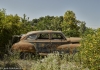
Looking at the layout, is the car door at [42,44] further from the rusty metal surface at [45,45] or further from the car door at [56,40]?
the car door at [56,40]

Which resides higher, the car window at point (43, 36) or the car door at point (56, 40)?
the car window at point (43, 36)

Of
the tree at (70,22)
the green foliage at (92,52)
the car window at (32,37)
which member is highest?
the tree at (70,22)

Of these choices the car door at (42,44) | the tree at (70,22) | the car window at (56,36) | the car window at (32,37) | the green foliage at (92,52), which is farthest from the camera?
the tree at (70,22)

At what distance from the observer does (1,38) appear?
11430 mm

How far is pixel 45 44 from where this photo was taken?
11.8 meters

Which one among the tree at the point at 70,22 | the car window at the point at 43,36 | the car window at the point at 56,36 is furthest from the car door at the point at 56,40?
the tree at the point at 70,22

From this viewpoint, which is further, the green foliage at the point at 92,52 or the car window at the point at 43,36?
the car window at the point at 43,36

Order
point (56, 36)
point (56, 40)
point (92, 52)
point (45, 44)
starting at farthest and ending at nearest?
point (56, 36) → point (56, 40) → point (45, 44) → point (92, 52)

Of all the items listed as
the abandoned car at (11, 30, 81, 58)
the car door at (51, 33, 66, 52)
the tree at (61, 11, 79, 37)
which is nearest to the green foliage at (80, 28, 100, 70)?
the abandoned car at (11, 30, 81, 58)

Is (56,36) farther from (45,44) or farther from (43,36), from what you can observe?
(45,44)

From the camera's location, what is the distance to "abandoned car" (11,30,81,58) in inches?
454

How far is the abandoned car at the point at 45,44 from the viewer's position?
1152cm

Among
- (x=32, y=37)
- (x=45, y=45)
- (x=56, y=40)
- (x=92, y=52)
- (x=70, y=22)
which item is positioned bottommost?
(x=92, y=52)

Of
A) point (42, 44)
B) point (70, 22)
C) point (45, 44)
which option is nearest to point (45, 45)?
point (45, 44)
